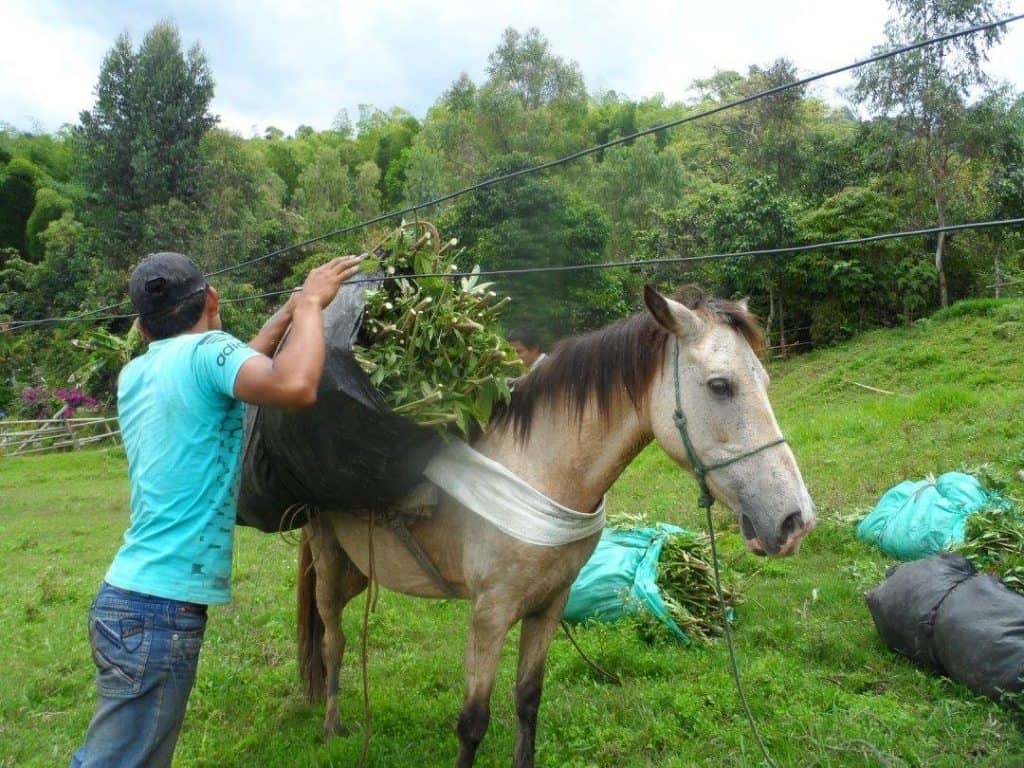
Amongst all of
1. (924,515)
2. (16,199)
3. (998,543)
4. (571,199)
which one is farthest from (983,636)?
(16,199)

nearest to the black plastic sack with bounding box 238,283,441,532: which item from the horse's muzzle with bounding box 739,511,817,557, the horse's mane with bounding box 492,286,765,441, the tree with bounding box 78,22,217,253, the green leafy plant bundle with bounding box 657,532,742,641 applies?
the horse's mane with bounding box 492,286,765,441

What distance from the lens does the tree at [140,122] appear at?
2892cm

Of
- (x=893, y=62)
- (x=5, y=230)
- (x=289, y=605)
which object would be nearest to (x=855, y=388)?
(x=893, y=62)

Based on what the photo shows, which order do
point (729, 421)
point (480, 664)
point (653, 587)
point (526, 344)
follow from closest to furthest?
point (729, 421)
point (480, 664)
point (653, 587)
point (526, 344)

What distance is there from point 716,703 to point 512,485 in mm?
1825

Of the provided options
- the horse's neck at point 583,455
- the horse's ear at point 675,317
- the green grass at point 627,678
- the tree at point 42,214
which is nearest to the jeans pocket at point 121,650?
the horse's neck at point 583,455

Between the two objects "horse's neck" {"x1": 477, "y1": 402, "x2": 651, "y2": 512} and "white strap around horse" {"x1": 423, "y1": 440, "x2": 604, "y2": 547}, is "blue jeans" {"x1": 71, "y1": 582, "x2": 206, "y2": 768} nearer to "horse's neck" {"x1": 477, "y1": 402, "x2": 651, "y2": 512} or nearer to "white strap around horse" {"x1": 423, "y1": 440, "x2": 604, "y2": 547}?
"white strap around horse" {"x1": 423, "y1": 440, "x2": 604, "y2": 547}

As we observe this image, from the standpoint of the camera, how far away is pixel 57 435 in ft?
71.4

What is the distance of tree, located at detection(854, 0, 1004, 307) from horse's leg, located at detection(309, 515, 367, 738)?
18.5 meters

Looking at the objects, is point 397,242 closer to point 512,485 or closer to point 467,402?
point 467,402

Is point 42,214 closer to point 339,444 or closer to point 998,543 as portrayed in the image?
point 339,444

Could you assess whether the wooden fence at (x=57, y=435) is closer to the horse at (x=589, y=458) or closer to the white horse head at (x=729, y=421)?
the horse at (x=589, y=458)

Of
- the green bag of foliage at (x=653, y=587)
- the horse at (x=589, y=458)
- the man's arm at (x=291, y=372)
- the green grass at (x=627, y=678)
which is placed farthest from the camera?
the green bag of foliage at (x=653, y=587)

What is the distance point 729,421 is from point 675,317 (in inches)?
15.2
